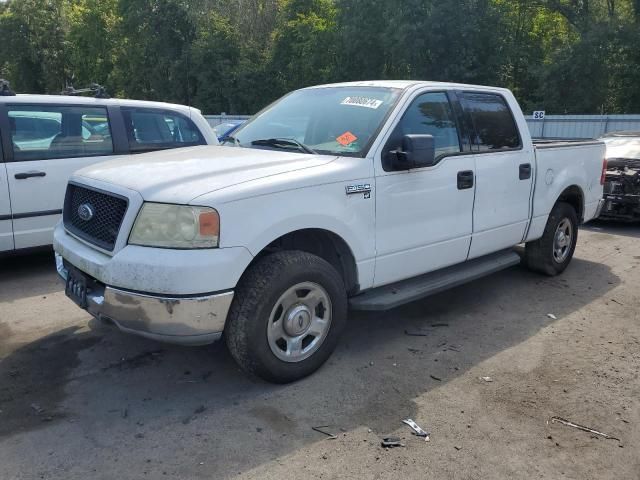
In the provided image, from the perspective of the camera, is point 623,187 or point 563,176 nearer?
point 563,176

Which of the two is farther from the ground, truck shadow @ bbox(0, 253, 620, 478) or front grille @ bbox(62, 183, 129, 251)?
front grille @ bbox(62, 183, 129, 251)

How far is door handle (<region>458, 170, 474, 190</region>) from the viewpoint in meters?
4.48

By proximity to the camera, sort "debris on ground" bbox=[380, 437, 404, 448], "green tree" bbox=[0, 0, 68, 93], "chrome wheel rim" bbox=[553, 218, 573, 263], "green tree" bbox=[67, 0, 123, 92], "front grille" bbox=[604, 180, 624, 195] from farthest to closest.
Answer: "green tree" bbox=[0, 0, 68, 93], "green tree" bbox=[67, 0, 123, 92], "front grille" bbox=[604, 180, 624, 195], "chrome wheel rim" bbox=[553, 218, 573, 263], "debris on ground" bbox=[380, 437, 404, 448]

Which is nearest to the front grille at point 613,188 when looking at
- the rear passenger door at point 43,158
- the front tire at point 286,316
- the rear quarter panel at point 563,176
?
the rear quarter panel at point 563,176

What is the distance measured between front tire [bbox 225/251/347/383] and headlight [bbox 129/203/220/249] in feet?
1.33

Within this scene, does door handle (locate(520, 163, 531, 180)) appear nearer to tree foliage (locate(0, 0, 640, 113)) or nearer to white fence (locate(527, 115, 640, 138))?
white fence (locate(527, 115, 640, 138))

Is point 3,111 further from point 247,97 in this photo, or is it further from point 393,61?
point 247,97

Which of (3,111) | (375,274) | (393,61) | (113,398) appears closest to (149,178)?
(113,398)

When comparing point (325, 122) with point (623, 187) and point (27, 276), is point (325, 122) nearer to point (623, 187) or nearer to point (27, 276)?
point (27, 276)

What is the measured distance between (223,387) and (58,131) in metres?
3.71

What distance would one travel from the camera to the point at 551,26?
96.6 feet

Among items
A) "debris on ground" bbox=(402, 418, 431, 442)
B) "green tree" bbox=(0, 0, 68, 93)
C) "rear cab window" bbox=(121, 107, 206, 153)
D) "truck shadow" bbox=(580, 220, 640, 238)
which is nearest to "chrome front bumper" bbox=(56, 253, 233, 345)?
"debris on ground" bbox=(402, 418, 431, 442)

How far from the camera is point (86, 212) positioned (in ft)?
12.1

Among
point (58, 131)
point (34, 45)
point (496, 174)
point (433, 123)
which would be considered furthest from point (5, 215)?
point (34, 45)
